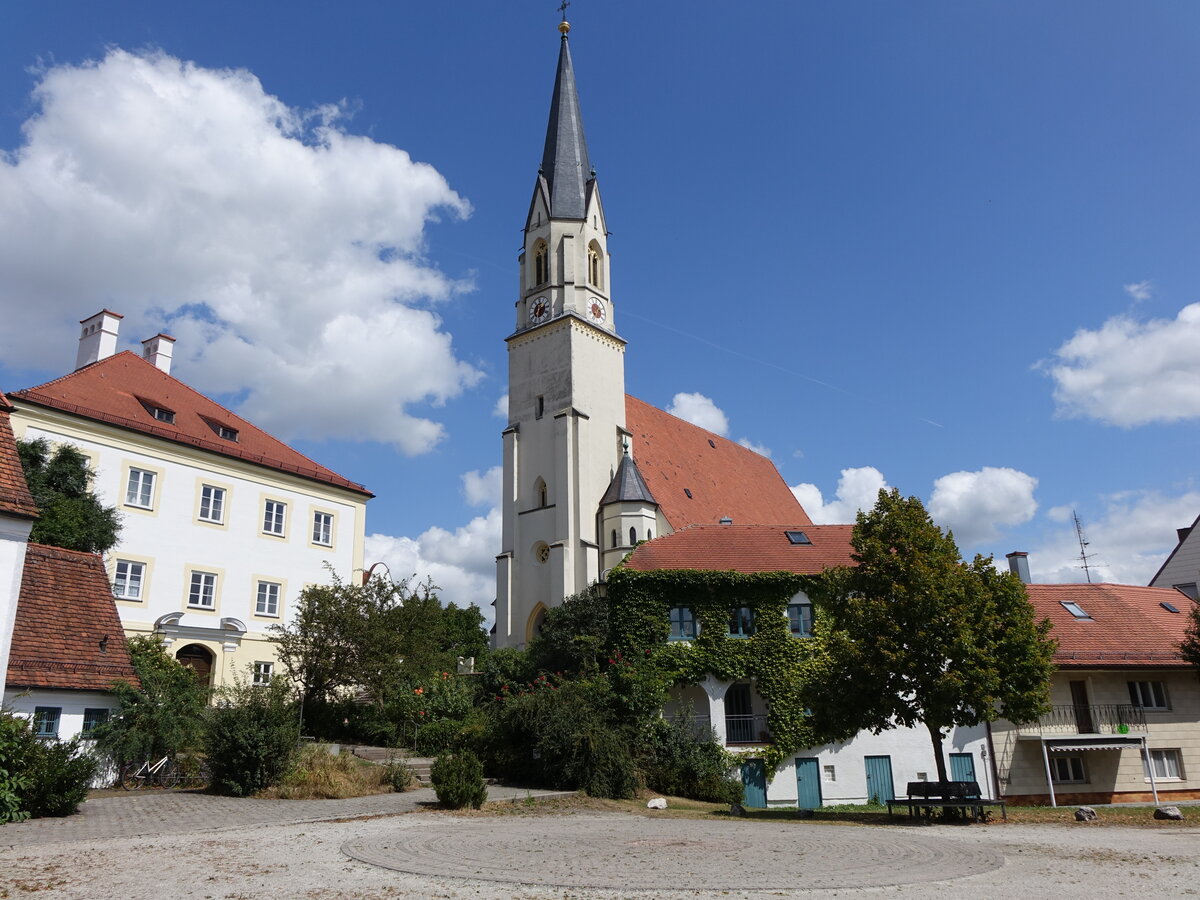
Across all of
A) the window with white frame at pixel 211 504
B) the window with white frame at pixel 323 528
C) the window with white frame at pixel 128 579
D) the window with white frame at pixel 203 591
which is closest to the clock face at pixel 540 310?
the window with white frame at pixel 323 528

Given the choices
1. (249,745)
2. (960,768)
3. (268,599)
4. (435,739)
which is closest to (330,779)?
(249,745)

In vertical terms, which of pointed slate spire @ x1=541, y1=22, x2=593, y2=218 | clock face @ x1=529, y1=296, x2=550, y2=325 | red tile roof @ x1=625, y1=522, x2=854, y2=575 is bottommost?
red tile roof @ x1=625, y1=522, x2=854, y2=575

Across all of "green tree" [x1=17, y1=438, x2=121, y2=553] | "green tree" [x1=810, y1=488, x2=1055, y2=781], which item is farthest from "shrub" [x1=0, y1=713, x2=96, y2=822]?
"green tree" [x1=810, y1=488, x2=1055, y2=781]

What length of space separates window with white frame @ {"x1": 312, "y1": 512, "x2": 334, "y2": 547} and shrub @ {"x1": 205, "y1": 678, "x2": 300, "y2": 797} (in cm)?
1714

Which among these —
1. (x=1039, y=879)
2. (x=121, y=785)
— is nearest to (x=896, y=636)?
(x=1039, y=879)

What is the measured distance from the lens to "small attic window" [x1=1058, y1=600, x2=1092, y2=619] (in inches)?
1297

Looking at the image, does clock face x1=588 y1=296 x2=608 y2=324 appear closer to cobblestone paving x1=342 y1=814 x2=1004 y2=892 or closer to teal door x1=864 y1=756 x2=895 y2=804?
teal door x1=864 y1=756 x2=895 y2=804

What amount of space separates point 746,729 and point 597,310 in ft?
75.0

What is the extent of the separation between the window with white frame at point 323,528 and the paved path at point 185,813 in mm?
16530

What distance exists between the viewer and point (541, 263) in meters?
46.9

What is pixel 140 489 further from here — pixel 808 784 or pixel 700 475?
pixel 700 475

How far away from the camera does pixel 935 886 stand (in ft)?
33.3

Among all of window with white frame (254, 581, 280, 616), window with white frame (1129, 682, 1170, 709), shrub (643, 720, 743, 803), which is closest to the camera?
shrub (643, 720, 743, 803)

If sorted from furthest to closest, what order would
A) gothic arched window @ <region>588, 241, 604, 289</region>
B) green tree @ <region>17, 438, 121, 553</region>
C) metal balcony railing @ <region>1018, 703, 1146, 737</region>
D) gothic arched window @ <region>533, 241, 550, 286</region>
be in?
gothic arched window @ <region>588, 241, 604, 289</region> < gothic arched window @ <region>533, 241, 550, 286</region> < metal balcony railing @ <region>1018, 703, 1146, 737</region> < green tree @ <region>17, 438, 121, 553</region>
